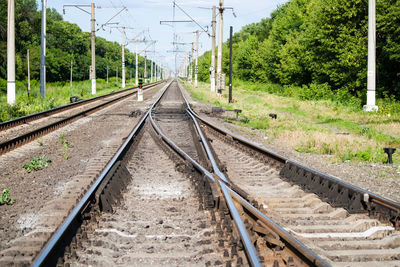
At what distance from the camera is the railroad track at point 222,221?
3.72 m

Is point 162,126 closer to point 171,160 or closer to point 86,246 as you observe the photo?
point 171,160

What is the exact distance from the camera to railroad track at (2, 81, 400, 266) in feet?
12.2

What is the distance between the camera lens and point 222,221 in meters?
4.56

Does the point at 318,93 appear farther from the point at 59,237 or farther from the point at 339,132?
the point at 59,237

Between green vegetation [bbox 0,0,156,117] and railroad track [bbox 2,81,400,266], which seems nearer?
railroad track [bbox 2,81,400,266]

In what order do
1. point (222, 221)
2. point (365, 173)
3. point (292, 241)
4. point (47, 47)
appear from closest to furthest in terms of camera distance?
point (292, 241) < point (222, 221) < point (365, 173) < point (47, 47)

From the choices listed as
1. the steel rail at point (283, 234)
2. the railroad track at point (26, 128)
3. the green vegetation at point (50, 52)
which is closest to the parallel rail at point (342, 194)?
the steel rail at point (283, 234)

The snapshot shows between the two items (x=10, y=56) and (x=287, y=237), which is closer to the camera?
(x=287, y=237)

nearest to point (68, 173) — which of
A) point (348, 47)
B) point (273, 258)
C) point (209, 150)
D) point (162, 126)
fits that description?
point (209, 150)

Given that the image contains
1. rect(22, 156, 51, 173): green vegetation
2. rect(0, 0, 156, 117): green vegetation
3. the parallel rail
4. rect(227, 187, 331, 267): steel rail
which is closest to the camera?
rect(227, 187, 331, 267): steel rail

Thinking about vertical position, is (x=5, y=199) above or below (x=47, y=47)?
below

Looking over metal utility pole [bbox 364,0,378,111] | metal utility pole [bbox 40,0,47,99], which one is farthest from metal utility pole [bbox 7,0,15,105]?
metal utility pole [bbox 364,0,378,111]

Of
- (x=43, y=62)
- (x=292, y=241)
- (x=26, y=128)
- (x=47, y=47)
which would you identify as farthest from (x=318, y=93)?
(x=47, y=47)

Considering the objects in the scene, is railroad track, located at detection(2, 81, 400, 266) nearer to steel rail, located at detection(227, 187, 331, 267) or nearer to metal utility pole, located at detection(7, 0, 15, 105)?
steel rail, located at detection(227, 187, 331, 267)
